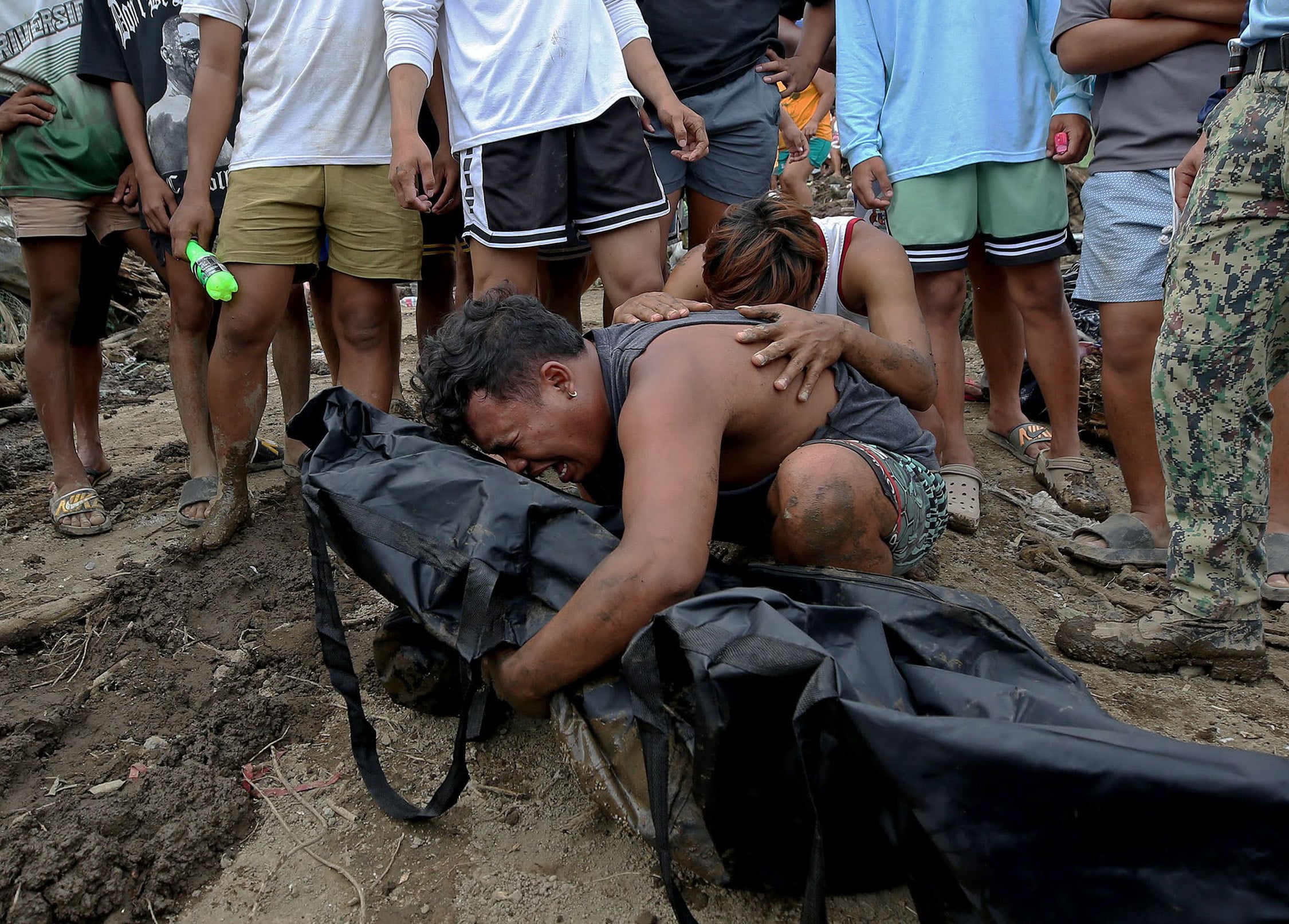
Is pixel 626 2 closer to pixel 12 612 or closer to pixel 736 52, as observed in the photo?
pixel 736 52

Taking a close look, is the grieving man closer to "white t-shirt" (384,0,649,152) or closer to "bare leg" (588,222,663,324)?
"bare leg" (588,222,663,324)

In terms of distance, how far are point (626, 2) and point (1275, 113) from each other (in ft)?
6.44

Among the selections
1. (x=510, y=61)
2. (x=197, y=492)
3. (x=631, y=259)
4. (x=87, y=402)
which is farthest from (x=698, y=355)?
(x=87, y=402)

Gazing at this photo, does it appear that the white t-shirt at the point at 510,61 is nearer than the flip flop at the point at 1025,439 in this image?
Yes

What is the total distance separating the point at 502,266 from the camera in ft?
9.08

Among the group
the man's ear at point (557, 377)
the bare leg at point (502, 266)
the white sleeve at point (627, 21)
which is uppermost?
the white sleeve at point (627, 21)

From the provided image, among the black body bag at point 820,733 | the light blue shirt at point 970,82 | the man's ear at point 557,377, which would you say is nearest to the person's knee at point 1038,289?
the light blue shirt at point 970,82

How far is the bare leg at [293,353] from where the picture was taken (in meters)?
3.58

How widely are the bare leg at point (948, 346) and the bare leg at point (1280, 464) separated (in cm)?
87

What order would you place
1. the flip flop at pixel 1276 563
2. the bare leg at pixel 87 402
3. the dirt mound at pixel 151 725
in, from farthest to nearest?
the bare leg at pixel 87 402 < the flip flop at pixel 1276 563 < the dirt mound at pixel 151 725

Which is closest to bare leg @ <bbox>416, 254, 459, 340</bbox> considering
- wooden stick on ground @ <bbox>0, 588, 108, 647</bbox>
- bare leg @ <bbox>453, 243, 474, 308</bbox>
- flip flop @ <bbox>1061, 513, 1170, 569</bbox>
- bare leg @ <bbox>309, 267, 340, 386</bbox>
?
bare leg @ <bbox>453, 243, 474, 308</bbox>

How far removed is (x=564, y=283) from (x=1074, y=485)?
201 centimetres

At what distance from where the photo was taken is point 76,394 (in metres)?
3.65

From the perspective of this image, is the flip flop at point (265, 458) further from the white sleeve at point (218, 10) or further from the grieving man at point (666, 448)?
the grieving man at point (666, 448)
